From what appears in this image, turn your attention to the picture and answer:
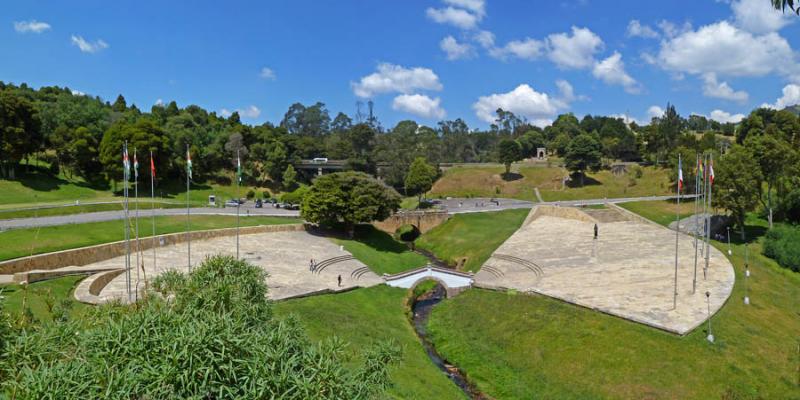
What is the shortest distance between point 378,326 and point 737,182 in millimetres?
34781

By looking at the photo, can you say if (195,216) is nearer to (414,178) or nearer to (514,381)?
(414,178)

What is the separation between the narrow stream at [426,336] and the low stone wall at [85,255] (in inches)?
720

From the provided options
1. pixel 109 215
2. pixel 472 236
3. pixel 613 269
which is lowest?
pixel 613 269

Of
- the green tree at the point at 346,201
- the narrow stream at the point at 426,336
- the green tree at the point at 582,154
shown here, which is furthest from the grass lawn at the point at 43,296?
the green tree at the point at 582,154

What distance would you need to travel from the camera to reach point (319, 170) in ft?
258

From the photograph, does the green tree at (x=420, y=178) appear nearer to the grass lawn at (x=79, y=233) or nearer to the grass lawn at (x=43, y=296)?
the grass lawn at (x=79, y=233)

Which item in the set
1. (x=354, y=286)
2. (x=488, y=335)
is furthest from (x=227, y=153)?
(x=488, y=335)

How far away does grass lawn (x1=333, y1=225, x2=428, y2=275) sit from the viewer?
41469 millimetres

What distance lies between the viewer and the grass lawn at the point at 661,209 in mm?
50094

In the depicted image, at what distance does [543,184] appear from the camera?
80.1 m

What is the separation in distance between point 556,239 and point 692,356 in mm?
23457

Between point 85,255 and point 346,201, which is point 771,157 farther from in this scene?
point 85,255

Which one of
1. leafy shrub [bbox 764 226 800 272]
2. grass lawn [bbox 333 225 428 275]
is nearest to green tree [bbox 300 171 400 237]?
grass lawn [bbox 333 225 428 275]

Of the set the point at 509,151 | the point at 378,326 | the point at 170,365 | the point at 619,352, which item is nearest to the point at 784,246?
the point at 619,352
